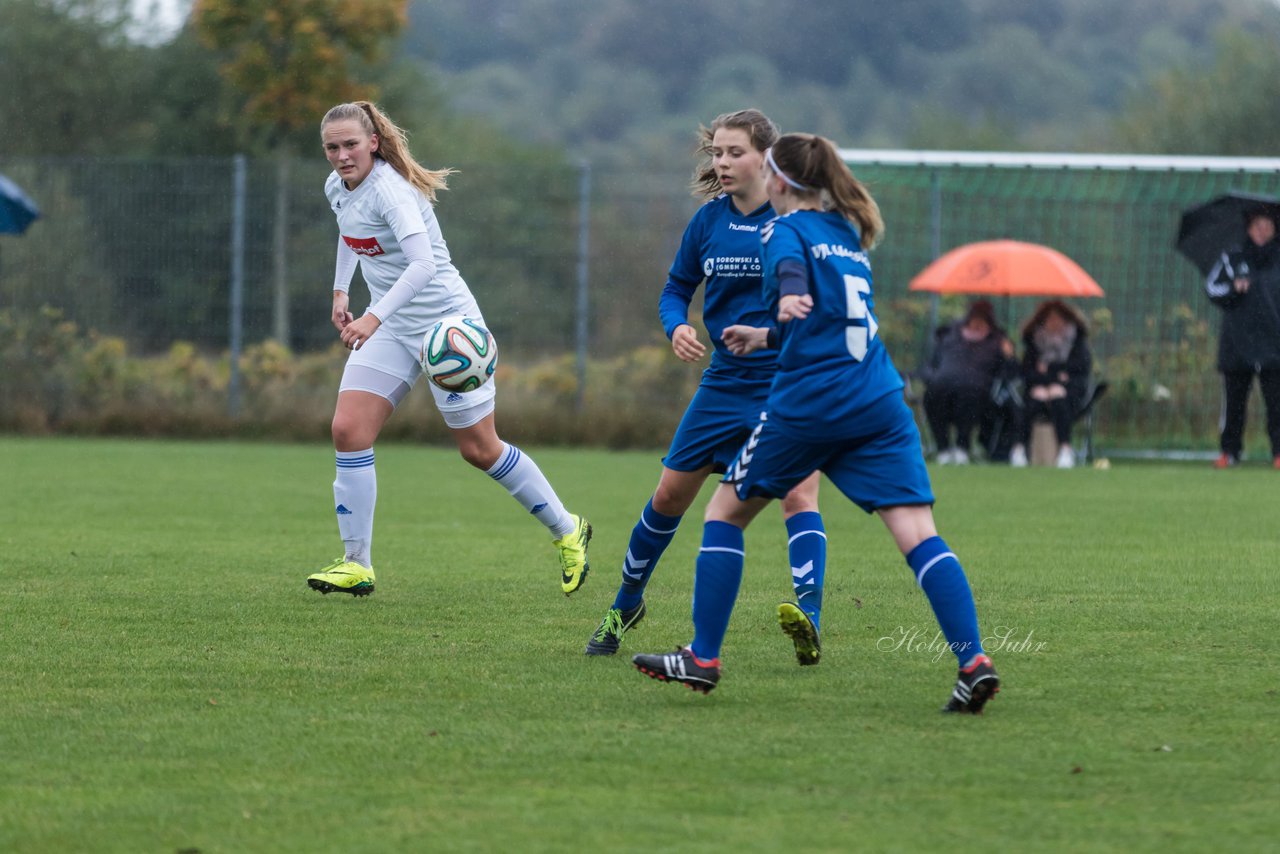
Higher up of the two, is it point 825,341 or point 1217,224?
point 1217,224

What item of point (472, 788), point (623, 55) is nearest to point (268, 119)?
point (472, 788)

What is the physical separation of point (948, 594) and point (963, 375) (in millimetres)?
10650

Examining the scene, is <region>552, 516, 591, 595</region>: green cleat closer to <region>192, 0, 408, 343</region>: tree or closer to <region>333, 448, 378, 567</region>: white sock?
<region>333, 448, 378, 567</region>: white sock

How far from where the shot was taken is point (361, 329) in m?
6.88

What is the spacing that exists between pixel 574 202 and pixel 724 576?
13320 millimetres

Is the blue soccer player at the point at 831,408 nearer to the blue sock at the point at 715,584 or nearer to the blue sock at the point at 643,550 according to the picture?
the blue sock at the point at 715,584

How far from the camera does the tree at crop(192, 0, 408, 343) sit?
22.8 meters

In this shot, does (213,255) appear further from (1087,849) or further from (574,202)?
(1087,849)

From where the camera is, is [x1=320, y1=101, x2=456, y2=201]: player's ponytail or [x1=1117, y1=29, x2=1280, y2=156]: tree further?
[x1=1117, y1=29, x2=1280, y2=156]: tree

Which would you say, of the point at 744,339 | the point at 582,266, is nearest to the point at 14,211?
the point at 582,266

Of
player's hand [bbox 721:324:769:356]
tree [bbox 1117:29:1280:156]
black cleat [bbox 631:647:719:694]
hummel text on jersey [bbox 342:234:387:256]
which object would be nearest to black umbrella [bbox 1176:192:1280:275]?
hummel text on jersey [bbox 342:234:387:256]

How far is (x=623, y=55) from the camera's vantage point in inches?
3917

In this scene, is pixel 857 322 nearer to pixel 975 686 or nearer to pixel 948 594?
pixel 948 594

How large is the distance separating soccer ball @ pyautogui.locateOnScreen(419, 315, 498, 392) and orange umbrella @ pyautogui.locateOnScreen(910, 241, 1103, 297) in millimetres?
8669
